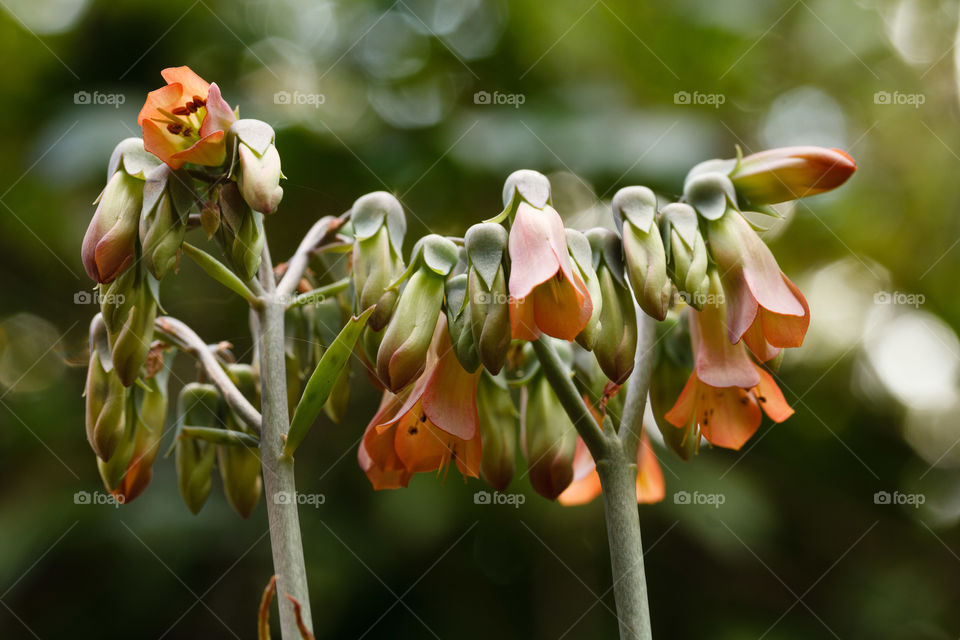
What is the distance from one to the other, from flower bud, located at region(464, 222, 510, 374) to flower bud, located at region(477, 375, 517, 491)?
166mm

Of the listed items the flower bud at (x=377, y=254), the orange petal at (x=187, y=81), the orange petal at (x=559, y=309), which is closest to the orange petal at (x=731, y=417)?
the orange petal at (x=559, y=309)

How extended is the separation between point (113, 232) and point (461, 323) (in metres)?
0.28

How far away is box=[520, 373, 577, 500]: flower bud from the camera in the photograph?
0.74m

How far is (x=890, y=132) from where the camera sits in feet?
6.64

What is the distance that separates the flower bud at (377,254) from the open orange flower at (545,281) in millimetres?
117

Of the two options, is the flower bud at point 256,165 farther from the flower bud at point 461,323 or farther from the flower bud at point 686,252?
the flower bud at point 686,252

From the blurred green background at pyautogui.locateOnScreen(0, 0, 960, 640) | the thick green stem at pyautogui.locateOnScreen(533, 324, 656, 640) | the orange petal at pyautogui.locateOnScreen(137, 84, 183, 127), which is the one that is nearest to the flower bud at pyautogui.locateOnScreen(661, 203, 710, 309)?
the thick green stem at pyautogui.locateOnScreen(533, 324, 656, 640)

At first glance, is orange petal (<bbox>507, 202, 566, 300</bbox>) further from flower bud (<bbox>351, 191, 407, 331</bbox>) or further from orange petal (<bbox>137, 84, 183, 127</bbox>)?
orange petal (<bbox>137, 84, 183, 127</bbox>)

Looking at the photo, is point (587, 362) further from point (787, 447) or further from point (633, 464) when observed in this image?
point (787, 447)

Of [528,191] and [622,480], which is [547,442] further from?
[528,191]

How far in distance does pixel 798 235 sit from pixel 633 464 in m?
1.38

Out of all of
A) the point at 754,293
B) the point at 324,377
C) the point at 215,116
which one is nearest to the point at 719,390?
the point at 754,293

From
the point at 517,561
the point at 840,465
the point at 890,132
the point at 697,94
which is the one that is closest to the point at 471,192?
the point at 697,94

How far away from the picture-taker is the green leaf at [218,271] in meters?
0.64
